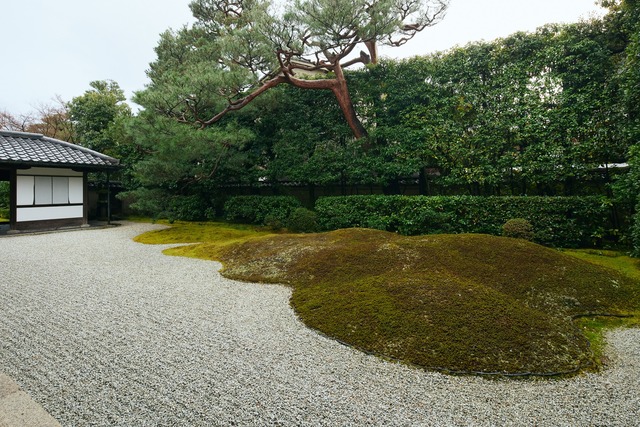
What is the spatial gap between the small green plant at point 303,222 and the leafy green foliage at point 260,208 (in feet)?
1.66

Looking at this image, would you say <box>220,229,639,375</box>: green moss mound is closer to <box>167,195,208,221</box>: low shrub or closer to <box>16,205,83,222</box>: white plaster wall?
<box>167,195,208,221</box>: low shrub

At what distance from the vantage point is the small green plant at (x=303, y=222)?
9.71 meters

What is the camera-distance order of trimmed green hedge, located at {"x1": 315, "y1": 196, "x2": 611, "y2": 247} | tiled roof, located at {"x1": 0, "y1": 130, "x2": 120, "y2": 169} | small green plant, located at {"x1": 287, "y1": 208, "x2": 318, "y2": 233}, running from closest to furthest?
trimmed green hedge, located at {"x1": 315, "y1": 196, "x2": 611, "y2": 247} < small green plant, located at {"x1": 287, "y1": 208, "x2": 318, "y2": 233} < tiled roof, located at {"x1": 0, "y1": 130, "x2": 120, "y2": 169}

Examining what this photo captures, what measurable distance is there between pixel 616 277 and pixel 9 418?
247 inches

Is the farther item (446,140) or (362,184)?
(362,184)

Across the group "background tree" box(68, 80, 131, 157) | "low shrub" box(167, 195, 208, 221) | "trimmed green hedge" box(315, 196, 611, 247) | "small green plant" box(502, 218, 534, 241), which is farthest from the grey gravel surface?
"background tree" box(68, 80, 131, 157)

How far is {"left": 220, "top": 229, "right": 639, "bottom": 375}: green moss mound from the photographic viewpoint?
2.91 metres

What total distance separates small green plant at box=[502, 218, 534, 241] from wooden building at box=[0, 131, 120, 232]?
42.0 ft

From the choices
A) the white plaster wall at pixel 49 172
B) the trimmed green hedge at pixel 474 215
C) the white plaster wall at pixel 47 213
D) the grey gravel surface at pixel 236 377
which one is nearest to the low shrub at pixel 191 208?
the white plaster wall at pixel 47 213

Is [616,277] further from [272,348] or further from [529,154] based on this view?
[272,348]

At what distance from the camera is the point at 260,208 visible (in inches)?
456

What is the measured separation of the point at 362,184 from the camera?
10977 mm

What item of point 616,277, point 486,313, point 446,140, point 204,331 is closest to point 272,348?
point 204,331

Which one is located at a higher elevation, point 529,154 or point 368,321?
point 529,154
